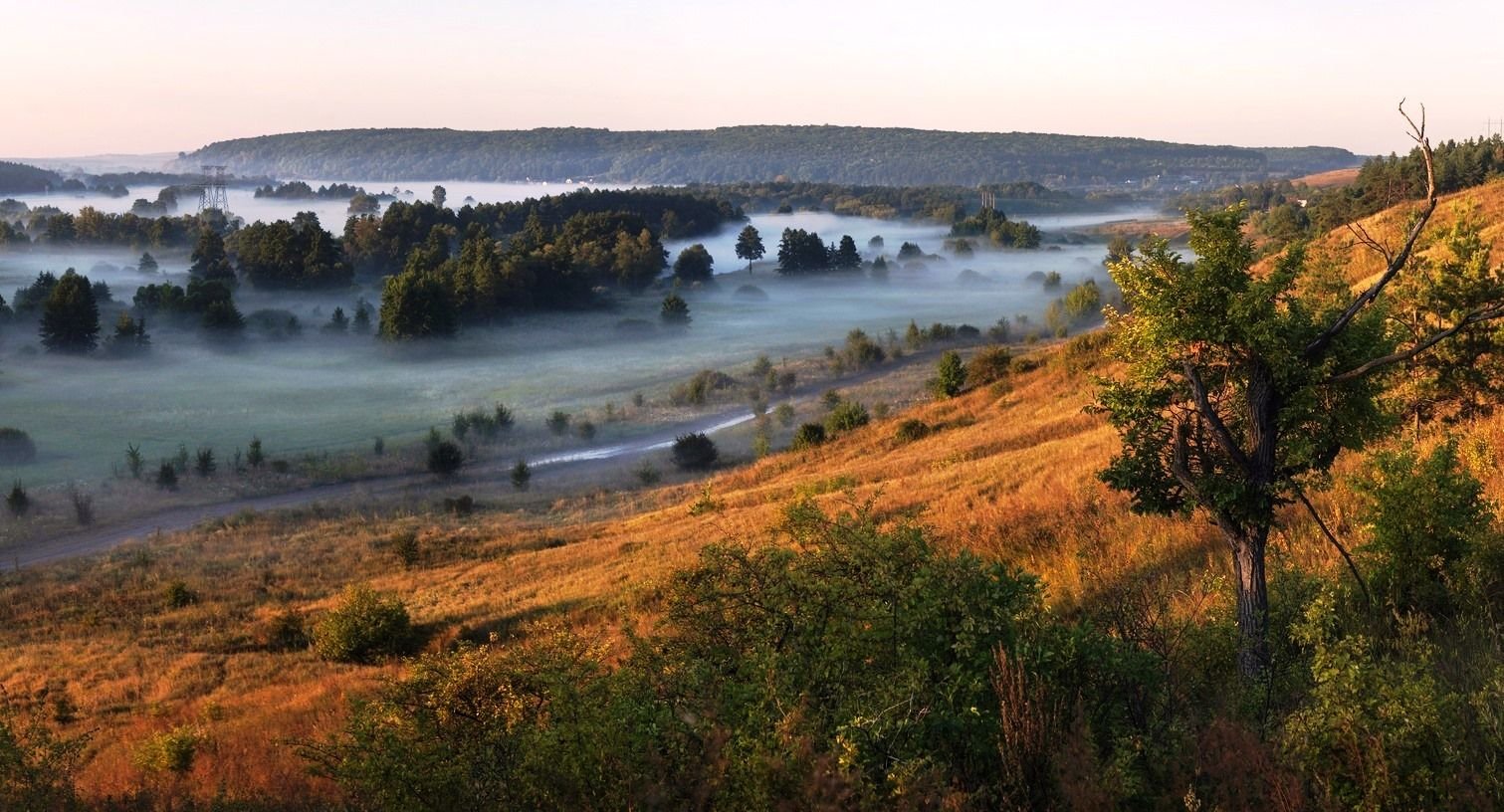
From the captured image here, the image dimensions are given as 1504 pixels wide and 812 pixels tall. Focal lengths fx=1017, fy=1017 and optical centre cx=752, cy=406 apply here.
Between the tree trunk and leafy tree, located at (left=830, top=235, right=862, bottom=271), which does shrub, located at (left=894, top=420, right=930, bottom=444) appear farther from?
leafy tree, located at (left=830, top=235, right=862, bottom=271)

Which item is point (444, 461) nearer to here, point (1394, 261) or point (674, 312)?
point (1394, 261)

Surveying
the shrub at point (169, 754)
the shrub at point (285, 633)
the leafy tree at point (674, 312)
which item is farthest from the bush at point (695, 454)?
the leafy tree at point (674, 312)

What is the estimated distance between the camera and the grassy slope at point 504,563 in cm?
1209

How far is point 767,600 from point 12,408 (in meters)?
71.3

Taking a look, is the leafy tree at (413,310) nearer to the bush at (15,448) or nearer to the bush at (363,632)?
the bush at (15,448)

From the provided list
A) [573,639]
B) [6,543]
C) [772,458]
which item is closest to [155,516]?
[6,543]

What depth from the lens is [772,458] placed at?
40.9 m

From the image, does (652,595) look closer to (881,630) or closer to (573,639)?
(573,639)

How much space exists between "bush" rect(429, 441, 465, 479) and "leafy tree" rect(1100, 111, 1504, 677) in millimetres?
44068

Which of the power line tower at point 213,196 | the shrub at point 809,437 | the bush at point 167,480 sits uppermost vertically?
the power line tower at point 213,196

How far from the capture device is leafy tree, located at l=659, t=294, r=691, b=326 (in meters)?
102

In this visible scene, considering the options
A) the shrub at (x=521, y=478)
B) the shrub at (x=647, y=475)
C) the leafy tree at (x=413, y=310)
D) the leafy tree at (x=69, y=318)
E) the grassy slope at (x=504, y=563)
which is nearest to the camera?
the grassy slope at (x=504, y=563)

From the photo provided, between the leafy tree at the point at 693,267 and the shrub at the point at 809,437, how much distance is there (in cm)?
8243

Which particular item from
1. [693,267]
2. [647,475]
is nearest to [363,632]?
[647,475]
